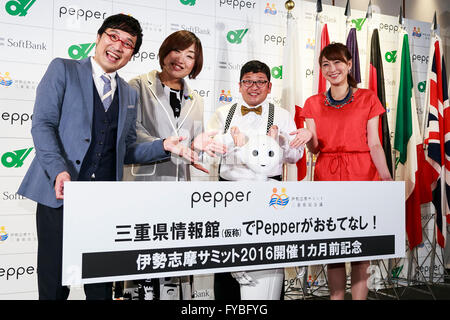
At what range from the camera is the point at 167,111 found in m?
2.42

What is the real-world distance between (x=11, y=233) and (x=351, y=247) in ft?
6.67

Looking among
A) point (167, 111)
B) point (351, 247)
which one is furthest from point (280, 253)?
point (167, 111)

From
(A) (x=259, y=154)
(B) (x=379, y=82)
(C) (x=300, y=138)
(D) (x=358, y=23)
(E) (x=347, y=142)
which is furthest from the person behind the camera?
(D) (x=358, y=23)

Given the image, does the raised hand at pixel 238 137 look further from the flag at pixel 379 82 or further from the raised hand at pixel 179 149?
the flag at pixel 379 82

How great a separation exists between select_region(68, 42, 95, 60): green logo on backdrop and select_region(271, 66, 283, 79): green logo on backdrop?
1283 mm

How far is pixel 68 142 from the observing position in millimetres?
2051

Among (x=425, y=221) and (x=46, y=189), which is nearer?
(x=46, y=189)

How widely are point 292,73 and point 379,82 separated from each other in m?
0.86

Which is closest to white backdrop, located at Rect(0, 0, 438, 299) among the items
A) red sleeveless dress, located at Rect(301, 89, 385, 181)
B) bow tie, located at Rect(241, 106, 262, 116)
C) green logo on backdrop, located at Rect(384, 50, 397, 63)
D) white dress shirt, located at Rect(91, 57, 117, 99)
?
bow tie, located at Rect(241, 106, 262, 116)

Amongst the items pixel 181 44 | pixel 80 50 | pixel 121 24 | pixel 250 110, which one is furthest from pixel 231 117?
pixel 80 50

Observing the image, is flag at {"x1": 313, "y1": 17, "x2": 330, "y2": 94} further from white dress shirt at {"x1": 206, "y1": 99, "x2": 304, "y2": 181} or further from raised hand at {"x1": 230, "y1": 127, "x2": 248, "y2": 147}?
raised hand at {"x1": 230, "y1": 127, "x2": 248, "y2": 147}

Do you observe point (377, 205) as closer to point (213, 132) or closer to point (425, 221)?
point (213, 132)

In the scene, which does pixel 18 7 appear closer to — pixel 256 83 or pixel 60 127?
pixel 60 127

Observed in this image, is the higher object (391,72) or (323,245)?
(391,72)
